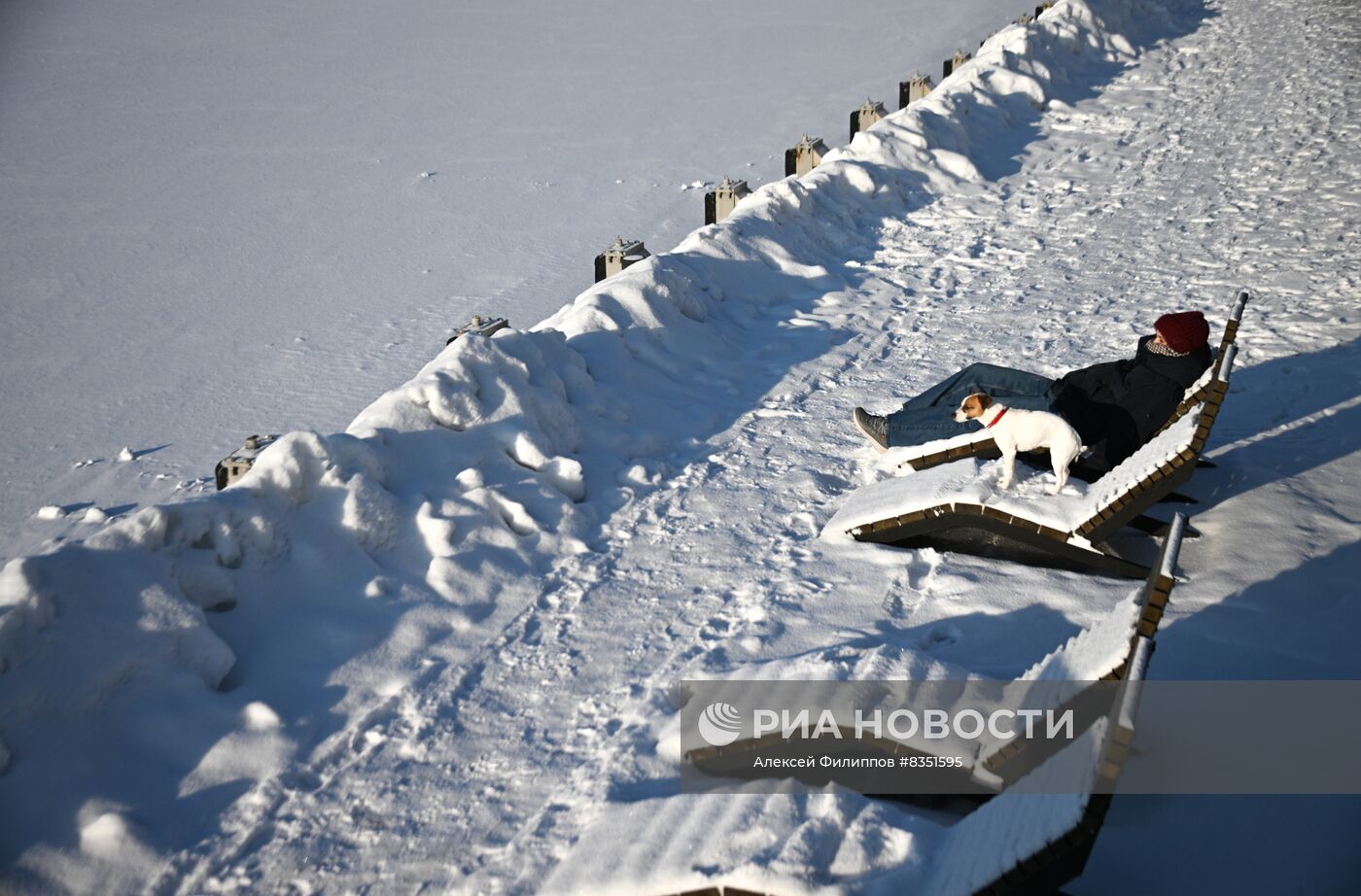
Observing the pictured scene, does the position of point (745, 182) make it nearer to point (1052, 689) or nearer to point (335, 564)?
point (335, 564)

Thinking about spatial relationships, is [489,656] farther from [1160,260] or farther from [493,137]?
[493,137]

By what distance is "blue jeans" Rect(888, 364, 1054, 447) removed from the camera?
5359 mm

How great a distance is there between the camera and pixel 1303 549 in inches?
178

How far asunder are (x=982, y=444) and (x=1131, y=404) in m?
0.70

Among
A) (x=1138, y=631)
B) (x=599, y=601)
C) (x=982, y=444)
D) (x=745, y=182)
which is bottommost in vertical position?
(x=599, y=601)

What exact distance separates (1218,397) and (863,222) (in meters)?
5.66

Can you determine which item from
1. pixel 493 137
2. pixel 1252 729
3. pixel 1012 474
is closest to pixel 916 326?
pixel 1012 474

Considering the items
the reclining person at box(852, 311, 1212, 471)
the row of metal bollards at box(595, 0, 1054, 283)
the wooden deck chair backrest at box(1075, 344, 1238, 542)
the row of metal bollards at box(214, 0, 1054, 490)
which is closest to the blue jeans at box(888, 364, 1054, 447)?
the reclining person at box(852, 311, 1212, 471)

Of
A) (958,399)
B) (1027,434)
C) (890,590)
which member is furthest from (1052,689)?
(958,399)

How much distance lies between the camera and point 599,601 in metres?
4.54

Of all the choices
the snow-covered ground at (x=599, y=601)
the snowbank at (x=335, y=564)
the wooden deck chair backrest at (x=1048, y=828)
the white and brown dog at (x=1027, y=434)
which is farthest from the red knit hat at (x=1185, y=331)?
the wooden deck chair backrest at (x=1048, y=828)

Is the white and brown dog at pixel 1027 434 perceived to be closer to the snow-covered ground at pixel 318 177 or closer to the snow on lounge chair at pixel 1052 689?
the snow on lounge chair at pixel 1052 689

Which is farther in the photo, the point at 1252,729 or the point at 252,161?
the point at 252,161

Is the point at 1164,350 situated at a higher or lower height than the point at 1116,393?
higher
